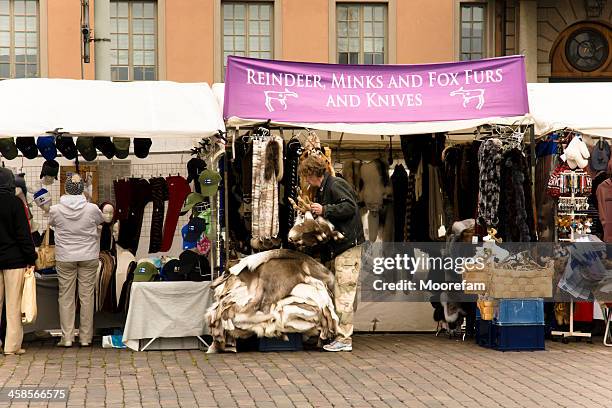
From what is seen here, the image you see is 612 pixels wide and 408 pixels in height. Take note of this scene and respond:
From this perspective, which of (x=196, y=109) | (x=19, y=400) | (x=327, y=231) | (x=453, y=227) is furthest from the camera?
(x=453, y=227)

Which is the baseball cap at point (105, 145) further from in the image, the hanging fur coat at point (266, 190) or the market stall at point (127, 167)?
the hanging fur coat at point (266, 190)

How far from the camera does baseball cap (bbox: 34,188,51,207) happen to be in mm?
12070

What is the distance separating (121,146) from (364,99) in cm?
286

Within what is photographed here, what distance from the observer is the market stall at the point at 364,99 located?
11203 millimetres

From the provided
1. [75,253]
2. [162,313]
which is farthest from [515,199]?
[75,253]

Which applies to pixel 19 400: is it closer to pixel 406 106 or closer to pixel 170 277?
pixel 170 277

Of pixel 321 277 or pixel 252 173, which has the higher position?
pixel 252 173

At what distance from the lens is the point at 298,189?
11289 millimetres

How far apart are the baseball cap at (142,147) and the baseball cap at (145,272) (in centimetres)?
167

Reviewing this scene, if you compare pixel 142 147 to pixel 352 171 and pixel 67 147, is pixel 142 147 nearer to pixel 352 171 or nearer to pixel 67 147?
pixel 67 147

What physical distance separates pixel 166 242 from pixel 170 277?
154 cm

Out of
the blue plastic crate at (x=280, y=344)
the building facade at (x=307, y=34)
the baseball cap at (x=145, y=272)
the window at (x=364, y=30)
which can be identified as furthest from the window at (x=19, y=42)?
the blue plastic crate at (x=280, y=344)

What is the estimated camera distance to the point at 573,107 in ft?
39.7

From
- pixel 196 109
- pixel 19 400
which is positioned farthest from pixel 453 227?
pixel 19 400
